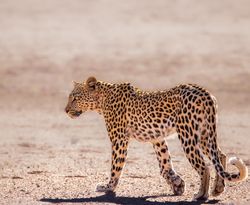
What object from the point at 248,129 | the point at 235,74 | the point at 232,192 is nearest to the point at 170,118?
the point at 232,192

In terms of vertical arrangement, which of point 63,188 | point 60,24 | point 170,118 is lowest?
point 63,188

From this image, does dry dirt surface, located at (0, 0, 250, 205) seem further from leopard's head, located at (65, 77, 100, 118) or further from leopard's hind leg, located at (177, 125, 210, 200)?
leopard's head, located at (65, 77, 100, 118)

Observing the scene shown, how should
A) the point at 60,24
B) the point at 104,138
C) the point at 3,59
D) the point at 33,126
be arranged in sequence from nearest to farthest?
the point at 104,138 → the point at 33,126 → the point at 3,59 → the point at 60,24

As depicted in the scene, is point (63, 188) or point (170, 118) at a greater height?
point (170, 118)

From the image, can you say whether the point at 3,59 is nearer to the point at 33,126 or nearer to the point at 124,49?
the point at 124,49

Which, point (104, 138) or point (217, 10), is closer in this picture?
point (104, 138)

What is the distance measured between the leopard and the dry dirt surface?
30 cm

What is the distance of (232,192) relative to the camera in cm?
1272

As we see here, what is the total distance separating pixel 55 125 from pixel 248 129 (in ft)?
14.2

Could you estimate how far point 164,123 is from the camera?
12.4 m

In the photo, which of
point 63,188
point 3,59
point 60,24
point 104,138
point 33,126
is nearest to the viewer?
point 63,188

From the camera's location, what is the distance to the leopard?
11.9m

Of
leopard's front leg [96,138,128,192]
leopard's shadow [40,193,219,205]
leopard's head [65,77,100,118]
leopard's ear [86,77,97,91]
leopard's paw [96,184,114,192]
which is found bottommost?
leopard's shadow [40,193,219,205]

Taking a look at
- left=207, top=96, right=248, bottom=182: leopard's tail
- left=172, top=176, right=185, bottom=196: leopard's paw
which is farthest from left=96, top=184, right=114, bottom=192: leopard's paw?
left=207, top=96, right=248, bottom=182: leopard's tail
